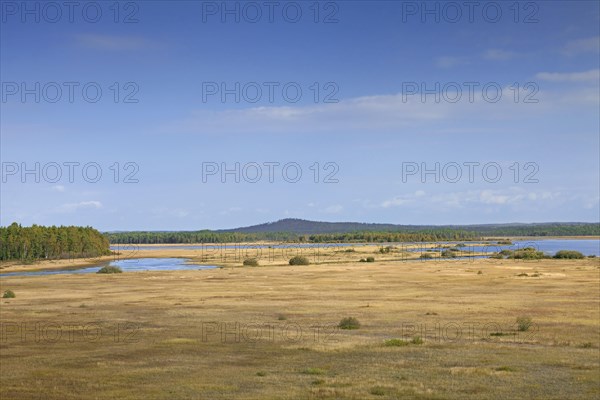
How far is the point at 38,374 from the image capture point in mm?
27312

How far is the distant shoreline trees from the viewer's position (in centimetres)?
15012

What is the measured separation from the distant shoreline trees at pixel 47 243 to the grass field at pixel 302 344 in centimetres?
9242

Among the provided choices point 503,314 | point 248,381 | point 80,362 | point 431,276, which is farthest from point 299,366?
point 431,276

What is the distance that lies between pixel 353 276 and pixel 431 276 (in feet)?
33.6

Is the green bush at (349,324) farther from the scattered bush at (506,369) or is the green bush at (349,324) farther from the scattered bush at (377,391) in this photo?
the scattered bush at (377,391)

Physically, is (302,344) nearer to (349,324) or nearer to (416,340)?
(416,340)

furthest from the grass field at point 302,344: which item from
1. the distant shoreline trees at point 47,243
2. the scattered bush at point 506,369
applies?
the distant shoreline trees at point 47,243

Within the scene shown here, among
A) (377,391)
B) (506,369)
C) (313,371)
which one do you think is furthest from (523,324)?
(377,391)

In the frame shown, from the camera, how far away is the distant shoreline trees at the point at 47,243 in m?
150

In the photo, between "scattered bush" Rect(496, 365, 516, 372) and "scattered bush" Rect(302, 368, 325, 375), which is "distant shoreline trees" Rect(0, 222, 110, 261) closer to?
"scattered bush" Rect(302, 368, 325, 375)

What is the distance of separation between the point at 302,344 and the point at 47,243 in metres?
138

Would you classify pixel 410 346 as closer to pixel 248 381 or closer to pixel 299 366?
pixel 299 366

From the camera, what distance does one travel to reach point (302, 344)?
3425 cm

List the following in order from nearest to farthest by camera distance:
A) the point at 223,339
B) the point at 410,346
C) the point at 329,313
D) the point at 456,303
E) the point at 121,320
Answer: the point at 410,346 → the point at 223,339 → the point at 121,320 → the point at 329,313 → the point at 456,303
